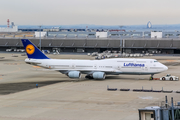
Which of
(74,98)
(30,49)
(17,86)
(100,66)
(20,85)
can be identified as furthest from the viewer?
(30,49)

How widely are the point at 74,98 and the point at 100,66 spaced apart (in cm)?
2105

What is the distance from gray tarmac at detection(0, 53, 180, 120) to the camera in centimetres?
3647

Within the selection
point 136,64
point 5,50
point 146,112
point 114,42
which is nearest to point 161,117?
point 146,112

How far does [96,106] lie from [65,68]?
91.7 feet

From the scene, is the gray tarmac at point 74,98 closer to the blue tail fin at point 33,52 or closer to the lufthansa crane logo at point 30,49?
the blue tail fin at point 33,52

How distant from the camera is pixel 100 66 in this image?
217ft

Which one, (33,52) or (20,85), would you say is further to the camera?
(33,52)

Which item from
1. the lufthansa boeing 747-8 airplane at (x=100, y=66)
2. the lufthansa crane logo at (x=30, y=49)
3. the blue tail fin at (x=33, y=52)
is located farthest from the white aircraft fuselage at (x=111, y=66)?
the lufthansa crane logo at (x=30, y=49)

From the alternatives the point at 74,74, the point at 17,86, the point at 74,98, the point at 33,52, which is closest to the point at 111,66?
the point at 74,74

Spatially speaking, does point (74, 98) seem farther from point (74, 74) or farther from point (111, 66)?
point (111, 66)

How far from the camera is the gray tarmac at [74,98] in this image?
3647cm

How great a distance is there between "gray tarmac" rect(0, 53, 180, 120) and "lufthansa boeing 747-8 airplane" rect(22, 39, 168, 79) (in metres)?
1.75

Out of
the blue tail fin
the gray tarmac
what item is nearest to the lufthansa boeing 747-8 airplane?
the blue tail fin

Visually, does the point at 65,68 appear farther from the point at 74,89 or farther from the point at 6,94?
the point at 6,94
